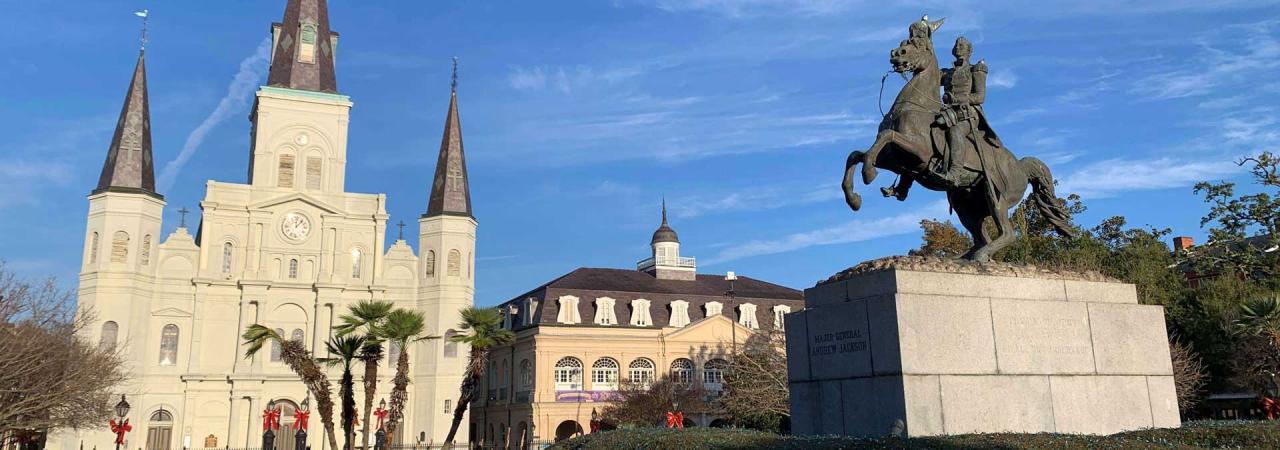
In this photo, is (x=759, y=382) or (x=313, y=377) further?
(x=759, y=382)

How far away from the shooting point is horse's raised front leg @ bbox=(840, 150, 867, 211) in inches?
410

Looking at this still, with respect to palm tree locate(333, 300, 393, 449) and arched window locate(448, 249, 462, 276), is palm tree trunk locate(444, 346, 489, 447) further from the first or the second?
arched window locate(448, 249, 462, 276)

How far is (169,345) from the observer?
5081cm

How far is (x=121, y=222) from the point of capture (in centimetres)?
4981

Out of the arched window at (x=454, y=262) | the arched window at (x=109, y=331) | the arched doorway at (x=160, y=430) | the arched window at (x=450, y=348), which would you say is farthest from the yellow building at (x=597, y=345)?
the arched window at (x=109, y=331)

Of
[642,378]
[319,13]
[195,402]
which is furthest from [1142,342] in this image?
[319,13]

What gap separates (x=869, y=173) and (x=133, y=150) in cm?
5110

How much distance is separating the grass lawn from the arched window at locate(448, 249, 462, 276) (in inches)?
1723

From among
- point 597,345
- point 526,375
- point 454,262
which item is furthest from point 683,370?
point 454,262

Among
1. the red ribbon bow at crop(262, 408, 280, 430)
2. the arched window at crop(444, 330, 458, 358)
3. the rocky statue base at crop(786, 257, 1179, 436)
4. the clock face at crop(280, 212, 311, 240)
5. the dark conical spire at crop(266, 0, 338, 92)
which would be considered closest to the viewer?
the rocky statue base at crop(786, 257, 1179, 436)

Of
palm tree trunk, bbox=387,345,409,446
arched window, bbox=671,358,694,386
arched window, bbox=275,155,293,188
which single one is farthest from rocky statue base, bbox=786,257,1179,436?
arched window, bbox=275,155,293,188

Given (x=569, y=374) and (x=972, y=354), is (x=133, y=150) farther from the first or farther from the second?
(x=972, y=354)

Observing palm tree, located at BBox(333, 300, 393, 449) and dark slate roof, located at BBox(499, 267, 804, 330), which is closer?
palm tree, located at BBox(333, 300, 393, 449)

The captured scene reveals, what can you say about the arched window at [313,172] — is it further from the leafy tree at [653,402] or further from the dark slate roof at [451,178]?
the leafy tree at [653,402]
